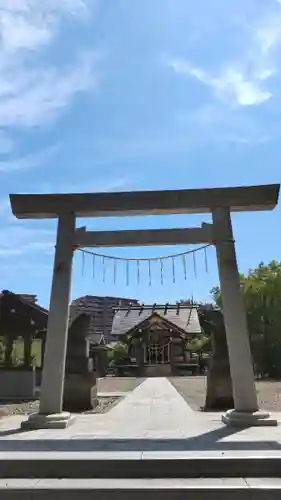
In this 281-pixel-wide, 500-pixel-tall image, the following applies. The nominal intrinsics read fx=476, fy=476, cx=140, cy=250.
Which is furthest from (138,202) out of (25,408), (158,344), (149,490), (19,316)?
(158,344)

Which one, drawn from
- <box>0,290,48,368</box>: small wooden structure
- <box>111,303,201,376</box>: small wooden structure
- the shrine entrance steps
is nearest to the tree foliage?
<box>111,303,201,376</box>: small wooden structure

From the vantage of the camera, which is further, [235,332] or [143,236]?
[143,236]

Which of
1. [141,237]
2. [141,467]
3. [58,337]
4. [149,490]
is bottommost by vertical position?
[149,490]

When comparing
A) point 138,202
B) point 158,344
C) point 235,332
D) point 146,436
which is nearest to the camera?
point 146,436

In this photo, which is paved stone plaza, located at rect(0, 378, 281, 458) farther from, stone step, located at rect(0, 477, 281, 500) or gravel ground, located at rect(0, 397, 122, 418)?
gravel ground, located at rect(0, 397, 122, 418)

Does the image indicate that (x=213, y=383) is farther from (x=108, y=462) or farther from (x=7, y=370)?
(x=7, y=370)

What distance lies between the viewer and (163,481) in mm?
5086

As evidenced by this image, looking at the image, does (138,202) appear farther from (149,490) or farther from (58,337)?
(149,490)

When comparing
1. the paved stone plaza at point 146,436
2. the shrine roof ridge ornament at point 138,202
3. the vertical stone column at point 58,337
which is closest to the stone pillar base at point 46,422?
the vertical stone column at point 58,337

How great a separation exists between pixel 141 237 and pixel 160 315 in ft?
98.5

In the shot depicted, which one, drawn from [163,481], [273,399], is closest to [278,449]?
[163,481]

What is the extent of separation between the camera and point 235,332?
29.4 feet

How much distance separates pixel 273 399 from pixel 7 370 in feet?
31.5

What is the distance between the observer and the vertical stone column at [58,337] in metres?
8.72
